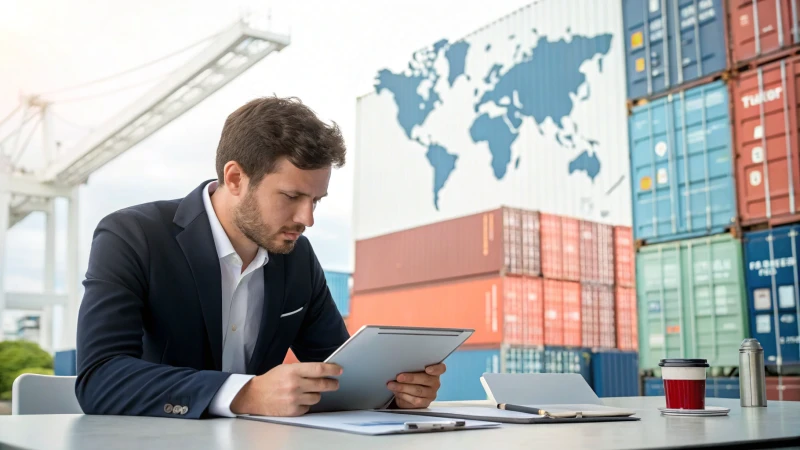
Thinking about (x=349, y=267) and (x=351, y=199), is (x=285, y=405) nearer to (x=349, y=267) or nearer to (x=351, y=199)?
(x=349, y=267)

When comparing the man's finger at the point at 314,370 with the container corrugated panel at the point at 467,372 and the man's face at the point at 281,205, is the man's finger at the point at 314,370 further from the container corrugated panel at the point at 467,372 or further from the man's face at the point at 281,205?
the container corrugated panel at the point at 467,372

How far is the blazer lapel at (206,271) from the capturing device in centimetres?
174

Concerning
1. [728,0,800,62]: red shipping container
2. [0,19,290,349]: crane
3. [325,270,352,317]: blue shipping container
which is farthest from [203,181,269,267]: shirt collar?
[0,19,290,349]: crane

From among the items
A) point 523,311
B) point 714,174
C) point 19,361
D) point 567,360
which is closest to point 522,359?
point 523,311

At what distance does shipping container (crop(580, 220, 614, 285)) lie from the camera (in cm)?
986

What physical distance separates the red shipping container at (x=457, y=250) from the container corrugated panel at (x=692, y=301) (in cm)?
264

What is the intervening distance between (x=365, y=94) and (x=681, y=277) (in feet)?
29.6

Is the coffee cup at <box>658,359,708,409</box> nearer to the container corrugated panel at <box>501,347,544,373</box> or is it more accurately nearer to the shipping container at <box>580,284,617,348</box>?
the container corrugated panel at <box>501,347,544,373</box>

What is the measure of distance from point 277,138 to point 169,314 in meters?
0.47

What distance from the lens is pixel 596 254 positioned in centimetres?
995

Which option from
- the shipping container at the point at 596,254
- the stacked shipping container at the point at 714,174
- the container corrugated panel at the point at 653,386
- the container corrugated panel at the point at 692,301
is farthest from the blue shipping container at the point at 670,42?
the shipping container at the point at 596,254

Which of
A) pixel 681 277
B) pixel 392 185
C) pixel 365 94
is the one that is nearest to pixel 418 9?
pixel 365 94

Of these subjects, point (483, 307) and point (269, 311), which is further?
point (483, 307)

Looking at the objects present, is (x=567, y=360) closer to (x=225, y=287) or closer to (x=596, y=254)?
(x=596, y=254)
